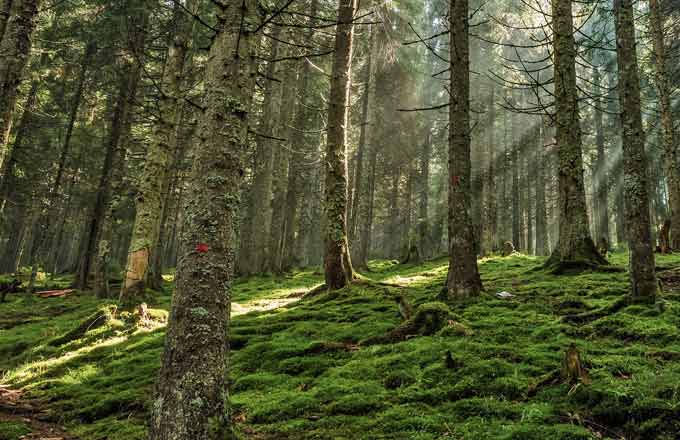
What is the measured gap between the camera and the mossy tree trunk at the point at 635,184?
17.7 ft

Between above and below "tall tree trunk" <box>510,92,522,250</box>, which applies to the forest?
below

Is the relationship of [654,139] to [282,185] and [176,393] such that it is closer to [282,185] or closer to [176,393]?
[282,185]

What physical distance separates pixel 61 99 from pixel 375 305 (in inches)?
837

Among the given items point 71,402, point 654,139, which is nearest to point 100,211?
point 71,402

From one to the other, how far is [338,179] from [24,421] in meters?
6.59

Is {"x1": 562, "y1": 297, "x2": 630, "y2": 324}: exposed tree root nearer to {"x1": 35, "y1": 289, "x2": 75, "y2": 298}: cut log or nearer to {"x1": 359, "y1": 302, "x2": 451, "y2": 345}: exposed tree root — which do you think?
{"x1": 359, "y1": 302, "x2": 451, "y2": 345}: exposed tree root

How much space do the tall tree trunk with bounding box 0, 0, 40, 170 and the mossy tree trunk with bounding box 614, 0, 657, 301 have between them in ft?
31.0

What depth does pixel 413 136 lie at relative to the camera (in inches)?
1029

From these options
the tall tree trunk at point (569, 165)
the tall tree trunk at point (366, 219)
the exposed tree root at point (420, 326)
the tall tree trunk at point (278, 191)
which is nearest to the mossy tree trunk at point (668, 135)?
the tall tree trunk at point (569, 165)

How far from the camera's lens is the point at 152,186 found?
362 inches

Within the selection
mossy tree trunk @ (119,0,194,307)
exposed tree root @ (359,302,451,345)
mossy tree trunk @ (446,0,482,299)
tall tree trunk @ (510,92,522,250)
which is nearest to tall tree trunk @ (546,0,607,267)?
mossy tree trunk @ (446,0,482,299)

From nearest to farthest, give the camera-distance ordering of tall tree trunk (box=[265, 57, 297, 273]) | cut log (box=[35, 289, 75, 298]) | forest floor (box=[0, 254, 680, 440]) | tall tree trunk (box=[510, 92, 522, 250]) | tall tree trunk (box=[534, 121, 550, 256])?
forest floor (box=[0, 254, 680, 440]) → cut log (box=[35, 289, 75, 298]) → tall tree trunk (box=[265, 57, 297, 273]) → tall tree trunk (box=[510, 92, 522, 250]) → tall tree trunk (box=[534, 121, 550, 256])

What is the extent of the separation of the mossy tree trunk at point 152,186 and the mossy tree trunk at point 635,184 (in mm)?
8012

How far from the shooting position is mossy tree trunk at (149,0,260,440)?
2.55 m
